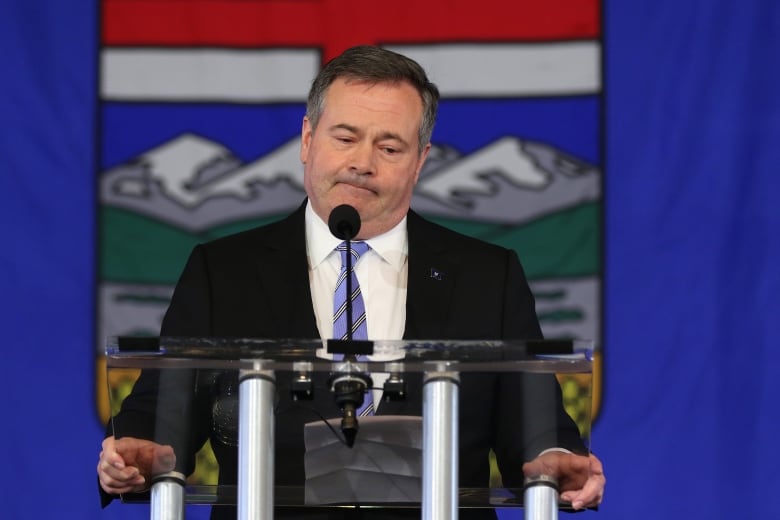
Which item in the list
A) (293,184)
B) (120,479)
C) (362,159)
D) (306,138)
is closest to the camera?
(120,479)

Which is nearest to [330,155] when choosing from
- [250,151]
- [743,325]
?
[250,151]

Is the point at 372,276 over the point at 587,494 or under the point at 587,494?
over

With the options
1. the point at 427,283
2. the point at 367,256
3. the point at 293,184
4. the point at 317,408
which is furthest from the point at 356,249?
the point at 293,184

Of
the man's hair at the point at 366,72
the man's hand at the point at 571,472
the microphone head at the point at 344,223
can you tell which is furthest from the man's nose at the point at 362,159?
the man's hand at the point at 571,472

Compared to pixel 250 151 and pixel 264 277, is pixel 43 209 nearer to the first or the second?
pixel 250 151

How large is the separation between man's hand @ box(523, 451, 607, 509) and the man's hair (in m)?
0.88

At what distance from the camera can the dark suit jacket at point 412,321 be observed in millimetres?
1932

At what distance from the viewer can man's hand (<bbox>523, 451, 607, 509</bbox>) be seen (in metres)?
1.96

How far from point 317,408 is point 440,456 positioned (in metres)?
0.20

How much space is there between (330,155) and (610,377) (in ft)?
4.13

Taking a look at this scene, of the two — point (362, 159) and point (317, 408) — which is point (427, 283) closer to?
point (362, 159)

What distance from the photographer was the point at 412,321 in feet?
7.86

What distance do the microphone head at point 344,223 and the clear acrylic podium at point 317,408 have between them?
28 cm

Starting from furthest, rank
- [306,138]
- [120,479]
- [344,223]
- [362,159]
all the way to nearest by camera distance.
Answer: [306,138] < [362,159] < [344,223] < [120,479]
